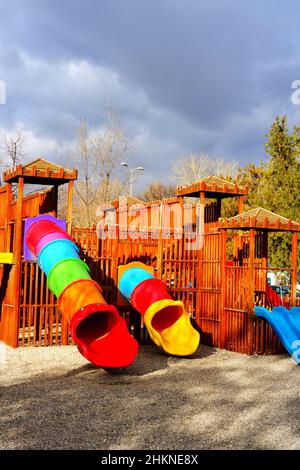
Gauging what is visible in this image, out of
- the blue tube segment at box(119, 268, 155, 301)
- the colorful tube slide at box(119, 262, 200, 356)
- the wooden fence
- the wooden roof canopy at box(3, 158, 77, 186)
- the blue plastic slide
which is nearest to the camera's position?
the colorful tube slide at box(119, 262, 200, 356)

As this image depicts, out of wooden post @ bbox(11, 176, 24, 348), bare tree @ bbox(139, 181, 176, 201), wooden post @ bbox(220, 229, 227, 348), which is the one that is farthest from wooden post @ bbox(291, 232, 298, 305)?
bare tree @ bbox(139, 181, 176, 201)

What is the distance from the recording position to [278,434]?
5.95m

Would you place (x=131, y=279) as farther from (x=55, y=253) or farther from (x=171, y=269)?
(x=55, y=253)

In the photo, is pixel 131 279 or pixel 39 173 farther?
pixel 39 173

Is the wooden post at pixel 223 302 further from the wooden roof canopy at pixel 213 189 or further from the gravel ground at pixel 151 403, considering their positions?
the wooden roof canopy at pixel 213 189

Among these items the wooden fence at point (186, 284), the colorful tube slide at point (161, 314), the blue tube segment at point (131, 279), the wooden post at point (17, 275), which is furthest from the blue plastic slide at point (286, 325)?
the wooden post at point (17, 275)

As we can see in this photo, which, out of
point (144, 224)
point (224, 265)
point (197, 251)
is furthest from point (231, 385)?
point (144, 224)

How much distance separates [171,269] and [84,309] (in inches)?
164

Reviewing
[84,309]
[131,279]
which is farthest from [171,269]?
[84,309]

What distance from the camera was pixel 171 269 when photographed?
12375 mm

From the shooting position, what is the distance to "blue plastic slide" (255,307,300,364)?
10.4m

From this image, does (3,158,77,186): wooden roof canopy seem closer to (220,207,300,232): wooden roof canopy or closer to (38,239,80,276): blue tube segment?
(38,239,80,276): blue tube segment
